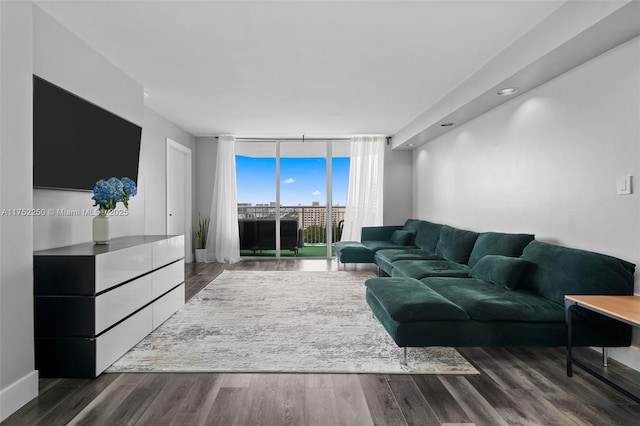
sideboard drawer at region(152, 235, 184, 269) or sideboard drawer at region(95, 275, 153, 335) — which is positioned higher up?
sideboard drawer at region(152, 235, 184, 269)

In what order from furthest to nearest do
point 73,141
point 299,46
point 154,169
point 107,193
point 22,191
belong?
point 154,169 → point 299,46 → point 107,193 → point 73,141 → point 22,191

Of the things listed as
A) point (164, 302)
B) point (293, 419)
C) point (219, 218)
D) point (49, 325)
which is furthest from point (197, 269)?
point (293, 419)

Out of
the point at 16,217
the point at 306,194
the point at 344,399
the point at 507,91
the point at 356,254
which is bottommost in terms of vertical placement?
the point at 344,399

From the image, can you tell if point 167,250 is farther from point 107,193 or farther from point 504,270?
point 504,270

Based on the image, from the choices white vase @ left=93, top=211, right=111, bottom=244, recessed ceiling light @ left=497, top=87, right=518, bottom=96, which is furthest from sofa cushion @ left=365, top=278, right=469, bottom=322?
white vase @ left=93, top=211, right=111, bottom=244

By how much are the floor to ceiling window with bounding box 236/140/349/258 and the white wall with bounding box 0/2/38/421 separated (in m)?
5.43

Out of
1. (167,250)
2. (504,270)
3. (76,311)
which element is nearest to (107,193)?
(167,250)

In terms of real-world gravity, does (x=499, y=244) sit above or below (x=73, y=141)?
below

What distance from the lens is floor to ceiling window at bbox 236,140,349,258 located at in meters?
7.67

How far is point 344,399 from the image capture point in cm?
215

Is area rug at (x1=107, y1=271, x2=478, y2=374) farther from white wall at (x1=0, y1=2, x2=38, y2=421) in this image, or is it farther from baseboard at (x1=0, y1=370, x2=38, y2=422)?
white wall at (x1=0, y1=2, x2=38, y2=421)

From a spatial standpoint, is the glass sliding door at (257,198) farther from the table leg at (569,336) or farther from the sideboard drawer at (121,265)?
the table leg at (569,336)

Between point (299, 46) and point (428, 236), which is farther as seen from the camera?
point (428, 236)

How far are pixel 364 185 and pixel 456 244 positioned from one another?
10.1ft
